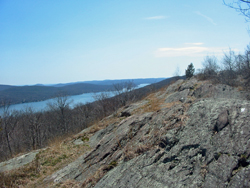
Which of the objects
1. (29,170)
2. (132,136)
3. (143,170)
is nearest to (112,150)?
(132,136)

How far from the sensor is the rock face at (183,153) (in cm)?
272

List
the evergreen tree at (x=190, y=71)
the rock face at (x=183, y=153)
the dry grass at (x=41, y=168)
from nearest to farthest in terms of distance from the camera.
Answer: the rock face at (x=183, y=153) < the dry grass at (x=41, y=168) < the evergreen tree at (x=190, y=71)

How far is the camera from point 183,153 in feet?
11.1

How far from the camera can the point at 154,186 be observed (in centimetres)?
299

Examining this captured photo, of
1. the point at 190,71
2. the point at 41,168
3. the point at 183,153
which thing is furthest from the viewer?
the point at 190,71

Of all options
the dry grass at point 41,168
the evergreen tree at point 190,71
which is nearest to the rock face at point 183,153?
the dry grass at point 41,168

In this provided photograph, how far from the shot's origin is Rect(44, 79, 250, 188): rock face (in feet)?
8.93

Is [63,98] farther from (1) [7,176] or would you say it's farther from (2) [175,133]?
(2) [175,133]

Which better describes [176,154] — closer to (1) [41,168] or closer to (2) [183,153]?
(2) [183,153]

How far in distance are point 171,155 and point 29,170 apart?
597 cm

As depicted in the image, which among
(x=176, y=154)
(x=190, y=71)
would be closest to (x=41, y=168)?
(x=176, y=154)

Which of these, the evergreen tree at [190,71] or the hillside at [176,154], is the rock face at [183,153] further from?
the evergreen tree at [190,71]

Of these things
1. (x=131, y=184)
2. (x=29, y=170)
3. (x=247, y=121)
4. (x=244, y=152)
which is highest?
(x=247, y=121)

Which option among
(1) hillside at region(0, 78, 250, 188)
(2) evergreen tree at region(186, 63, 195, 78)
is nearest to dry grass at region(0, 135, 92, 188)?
(1) hillside at region(0, 78, 250, 188)
